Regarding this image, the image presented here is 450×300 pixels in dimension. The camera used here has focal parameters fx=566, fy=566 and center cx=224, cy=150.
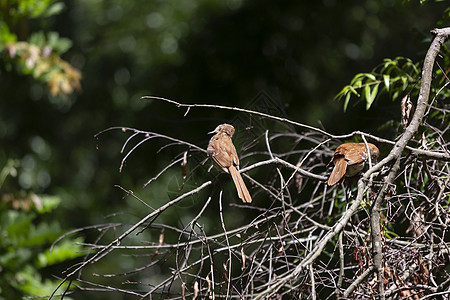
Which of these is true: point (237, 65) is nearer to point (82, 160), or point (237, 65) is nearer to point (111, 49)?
point (111, 49)

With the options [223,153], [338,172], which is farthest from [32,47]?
[338,172]

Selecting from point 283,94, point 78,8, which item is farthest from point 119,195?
point 283,94

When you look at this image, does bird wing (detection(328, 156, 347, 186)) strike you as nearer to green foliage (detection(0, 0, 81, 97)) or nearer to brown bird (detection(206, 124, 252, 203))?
brown bird (detection(206, 124, 252, 203))

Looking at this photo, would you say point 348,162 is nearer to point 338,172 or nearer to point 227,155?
point 338,172

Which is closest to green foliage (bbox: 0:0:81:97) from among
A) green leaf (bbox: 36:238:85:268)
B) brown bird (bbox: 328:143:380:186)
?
green leaf (bbox: 36:238:85:268)

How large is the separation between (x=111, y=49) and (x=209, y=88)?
305 cm

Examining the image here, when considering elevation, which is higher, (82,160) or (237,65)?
(237,65)

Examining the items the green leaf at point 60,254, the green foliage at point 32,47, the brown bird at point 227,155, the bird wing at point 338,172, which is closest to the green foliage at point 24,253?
the green leaf at point 60,254

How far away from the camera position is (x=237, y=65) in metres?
5.73

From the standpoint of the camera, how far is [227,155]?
85.7 inches

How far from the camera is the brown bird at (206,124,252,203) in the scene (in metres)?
2.06

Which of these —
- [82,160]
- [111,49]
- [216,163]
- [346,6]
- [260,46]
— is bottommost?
[82,160]

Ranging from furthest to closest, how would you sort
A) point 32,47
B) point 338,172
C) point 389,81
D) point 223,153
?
point 32,47
point 389,81
point 223,153
point 338,172

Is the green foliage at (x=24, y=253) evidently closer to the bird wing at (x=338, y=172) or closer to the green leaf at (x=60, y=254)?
the green leaf at (x=60, y=254)
